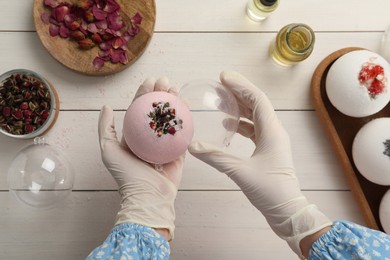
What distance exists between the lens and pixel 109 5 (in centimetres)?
81

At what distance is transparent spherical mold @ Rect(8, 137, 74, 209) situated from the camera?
78 cm

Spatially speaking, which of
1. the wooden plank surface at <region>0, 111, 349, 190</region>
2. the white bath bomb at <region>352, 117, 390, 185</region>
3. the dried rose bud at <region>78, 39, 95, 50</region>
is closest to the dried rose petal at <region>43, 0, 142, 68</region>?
the dried rose bud at <region>78, 39, 95, 50</region>

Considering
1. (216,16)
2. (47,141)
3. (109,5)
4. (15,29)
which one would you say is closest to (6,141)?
(47,141)

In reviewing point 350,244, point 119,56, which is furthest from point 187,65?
point 350,244

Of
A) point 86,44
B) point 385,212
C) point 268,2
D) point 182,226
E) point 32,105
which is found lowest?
point 182,226

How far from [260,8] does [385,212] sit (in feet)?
1.56

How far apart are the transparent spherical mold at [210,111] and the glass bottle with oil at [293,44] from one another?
21 centimetres

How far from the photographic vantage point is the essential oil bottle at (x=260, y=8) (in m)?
0.80

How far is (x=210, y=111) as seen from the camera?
24.9 inches

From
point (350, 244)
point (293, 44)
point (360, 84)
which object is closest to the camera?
point (350, 244)

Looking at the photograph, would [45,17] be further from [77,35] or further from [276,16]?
[276,16]

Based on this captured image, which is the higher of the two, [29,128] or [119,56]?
[119,56]

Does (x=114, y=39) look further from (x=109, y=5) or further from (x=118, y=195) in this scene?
(x=118, y=195)

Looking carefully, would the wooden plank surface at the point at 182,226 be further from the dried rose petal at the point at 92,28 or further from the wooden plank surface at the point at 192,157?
the dried rose petal at the point at 92,28
